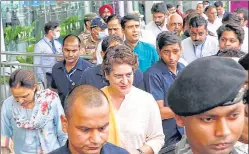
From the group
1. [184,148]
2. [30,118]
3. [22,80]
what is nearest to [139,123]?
[30,118]

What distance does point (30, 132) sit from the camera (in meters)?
3.92

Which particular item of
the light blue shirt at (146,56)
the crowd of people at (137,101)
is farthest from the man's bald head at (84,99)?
the light blue shirt at (146,56)

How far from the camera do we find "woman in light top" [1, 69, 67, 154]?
3.91m

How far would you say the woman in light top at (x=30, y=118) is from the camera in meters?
3.91

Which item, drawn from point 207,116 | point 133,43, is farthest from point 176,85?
point 133,43

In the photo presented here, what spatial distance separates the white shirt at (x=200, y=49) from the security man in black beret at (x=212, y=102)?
12.9 ft

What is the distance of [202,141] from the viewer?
1.76 meters

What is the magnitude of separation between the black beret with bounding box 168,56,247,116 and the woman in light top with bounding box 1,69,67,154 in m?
2.26

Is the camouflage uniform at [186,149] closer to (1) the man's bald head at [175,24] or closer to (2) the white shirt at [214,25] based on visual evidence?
(1) the man's bald head at [175,24]

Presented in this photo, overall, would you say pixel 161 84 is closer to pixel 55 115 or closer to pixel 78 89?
pixel 55 115

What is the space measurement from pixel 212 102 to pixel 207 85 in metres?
0.06

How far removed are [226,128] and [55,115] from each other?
240 cm

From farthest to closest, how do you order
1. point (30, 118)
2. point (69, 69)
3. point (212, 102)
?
point (69, 69) → point (30, 118) → point (212, 102)

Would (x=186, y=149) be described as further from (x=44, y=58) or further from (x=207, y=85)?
(x=44, y=58)
